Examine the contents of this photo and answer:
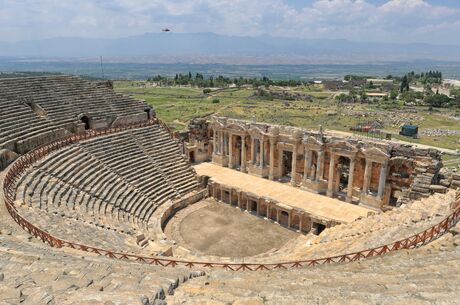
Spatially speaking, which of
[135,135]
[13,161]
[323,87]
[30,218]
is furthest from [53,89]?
[323,87]

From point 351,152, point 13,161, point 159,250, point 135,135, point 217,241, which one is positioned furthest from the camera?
point 135,135

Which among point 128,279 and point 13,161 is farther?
point 13,161

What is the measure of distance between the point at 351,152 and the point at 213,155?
594 inches

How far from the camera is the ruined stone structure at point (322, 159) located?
86.8 feet

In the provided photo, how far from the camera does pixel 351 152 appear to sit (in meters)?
28.3

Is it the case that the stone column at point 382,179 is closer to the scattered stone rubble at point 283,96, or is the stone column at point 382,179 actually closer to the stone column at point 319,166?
the stone column at point 319,166

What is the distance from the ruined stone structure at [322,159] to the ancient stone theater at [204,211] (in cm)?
13

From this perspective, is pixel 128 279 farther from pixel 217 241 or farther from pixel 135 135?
pixel 135 135

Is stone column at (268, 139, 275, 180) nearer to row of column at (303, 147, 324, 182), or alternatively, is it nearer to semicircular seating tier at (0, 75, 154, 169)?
row of column at (303, 147, 324, 182)

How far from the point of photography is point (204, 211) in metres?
29.5

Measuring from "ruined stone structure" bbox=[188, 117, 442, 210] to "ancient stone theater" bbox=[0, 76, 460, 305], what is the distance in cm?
13

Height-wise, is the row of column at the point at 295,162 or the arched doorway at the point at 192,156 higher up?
the row of column at the point at 295,162

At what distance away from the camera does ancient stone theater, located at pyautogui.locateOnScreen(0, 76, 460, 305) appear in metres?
9.02

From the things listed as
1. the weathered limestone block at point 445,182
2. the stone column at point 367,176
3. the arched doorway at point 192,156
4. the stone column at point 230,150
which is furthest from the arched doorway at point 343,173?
the arched doorway at point 192,156
